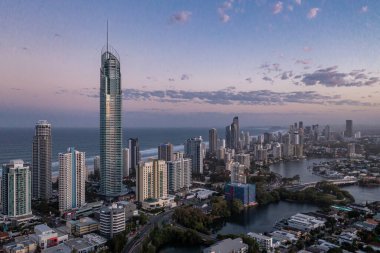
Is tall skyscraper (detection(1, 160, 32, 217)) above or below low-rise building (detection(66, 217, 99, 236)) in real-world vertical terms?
above

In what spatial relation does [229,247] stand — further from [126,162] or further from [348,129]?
[348,129]

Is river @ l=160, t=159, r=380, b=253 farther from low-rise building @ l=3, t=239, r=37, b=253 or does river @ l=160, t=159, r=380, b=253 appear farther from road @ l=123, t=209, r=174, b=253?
low-rise building @ l=3, t=239, r=37, b=253

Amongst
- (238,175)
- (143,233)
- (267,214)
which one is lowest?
(267,214)

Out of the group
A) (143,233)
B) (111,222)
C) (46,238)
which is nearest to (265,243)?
(143,233)

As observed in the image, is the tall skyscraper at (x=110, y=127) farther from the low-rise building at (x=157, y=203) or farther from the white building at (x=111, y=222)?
the white building at (x=111, y=222)

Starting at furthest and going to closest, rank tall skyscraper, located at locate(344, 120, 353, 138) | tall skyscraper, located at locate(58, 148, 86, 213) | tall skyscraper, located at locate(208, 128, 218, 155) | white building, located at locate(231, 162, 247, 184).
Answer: tall skyscraper, located at locate(344, 120, 353, 138) → tall skyscraper, located at locate(208, 128, 218, 155) → white building, located at locate(231, 162, 247, 184) → tall skyscraper, located at locate(58, 148, 86, 213)

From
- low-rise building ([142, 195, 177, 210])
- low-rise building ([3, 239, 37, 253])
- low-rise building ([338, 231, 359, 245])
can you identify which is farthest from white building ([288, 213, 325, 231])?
low-rise building ([3, 239, 37, 253])
